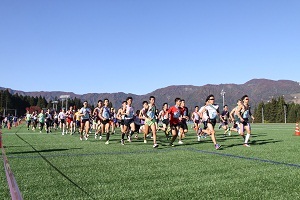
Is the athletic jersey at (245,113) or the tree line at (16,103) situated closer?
the athletic jersey at (245,113)

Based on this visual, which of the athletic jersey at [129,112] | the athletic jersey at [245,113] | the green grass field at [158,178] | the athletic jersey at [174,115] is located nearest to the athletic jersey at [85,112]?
the athletic jersey at [129,112]

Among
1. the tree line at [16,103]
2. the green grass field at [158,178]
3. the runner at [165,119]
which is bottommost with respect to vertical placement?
the green grass field at [158,178]

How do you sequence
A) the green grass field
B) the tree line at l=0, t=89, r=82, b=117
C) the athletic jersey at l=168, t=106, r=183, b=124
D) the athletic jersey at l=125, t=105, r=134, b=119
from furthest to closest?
the tree line at l=0, t=89, r=82, b=117, the athletic jersey at l=125, t=105, r=134, b=119, the athletic jersey at l=168, t=106, r=183, b=124, the green grass field

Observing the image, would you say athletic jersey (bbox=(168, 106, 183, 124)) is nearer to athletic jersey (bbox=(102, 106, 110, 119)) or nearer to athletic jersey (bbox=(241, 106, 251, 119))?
athletic jersey (bbox=(241, 106, 251, 119))

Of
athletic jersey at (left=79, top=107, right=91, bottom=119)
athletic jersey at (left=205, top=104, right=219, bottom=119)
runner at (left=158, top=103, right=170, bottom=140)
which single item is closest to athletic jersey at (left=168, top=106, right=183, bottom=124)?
runner at (left=158, top=103, right=170, bottom=140)

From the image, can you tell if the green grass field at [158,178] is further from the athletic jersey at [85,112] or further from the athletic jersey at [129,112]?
the athletic jersey at [85,112]

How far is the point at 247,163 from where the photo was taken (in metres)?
8.38

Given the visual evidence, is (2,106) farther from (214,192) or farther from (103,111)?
(214,192)

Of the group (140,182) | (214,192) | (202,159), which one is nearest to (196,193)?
(214,192)

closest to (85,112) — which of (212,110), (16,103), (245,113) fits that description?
(212,110)

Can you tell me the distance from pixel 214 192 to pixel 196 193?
11.8 inches

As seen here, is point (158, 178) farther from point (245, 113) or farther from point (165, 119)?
point (165, 119)

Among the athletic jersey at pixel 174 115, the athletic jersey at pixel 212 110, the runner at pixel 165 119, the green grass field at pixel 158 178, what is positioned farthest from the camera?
the runner at pixel 165 119

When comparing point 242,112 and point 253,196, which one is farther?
point 242,112
